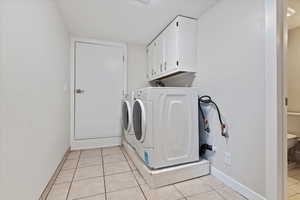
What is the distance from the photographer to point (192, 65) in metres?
1.90

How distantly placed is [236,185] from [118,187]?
113 cm

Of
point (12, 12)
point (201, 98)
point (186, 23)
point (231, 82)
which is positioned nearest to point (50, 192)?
point (12, 12)

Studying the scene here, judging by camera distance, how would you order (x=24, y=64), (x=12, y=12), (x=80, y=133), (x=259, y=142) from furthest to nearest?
(x=80, y=133) < (x=259, y=142) < (x=24, y=64) < (x=12, y=12)

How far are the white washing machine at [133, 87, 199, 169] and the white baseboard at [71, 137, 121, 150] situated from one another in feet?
4.01

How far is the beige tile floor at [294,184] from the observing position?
130cm

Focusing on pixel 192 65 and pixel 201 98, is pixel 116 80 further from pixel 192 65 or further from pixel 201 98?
pixel 201 98

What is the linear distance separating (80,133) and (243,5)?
287 centimetres

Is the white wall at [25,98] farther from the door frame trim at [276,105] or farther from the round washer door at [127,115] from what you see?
the door frame trim at [276,105]

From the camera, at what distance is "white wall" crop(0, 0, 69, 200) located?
72 cm

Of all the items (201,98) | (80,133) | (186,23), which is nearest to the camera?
(201,98)

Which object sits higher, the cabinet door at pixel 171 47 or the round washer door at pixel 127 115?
the cabinet door at pixel 171 47

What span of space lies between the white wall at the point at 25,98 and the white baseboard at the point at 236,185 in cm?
166

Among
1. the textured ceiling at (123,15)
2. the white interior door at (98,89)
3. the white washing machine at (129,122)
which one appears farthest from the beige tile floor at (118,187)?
the textured ceiling at (123,15)

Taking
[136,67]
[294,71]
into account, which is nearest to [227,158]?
[294,71]
